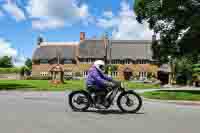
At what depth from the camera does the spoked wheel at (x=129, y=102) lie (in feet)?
45.2

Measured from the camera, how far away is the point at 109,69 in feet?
272

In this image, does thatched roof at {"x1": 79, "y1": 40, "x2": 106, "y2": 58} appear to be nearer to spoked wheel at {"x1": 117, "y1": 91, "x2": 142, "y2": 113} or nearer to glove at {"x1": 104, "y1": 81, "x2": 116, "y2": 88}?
spoked wheel at {"x1": 117, "y1": 91, "x2": 142, "y2": 113}

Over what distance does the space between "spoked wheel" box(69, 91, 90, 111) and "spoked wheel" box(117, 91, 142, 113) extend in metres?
1.09

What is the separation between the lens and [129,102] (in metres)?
13.8

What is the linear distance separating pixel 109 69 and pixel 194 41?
54166 mm

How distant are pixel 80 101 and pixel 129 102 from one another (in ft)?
5.49

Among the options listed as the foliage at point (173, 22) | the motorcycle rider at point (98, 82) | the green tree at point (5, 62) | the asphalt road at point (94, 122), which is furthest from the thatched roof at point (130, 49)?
the asphalt road at point (94, 122)

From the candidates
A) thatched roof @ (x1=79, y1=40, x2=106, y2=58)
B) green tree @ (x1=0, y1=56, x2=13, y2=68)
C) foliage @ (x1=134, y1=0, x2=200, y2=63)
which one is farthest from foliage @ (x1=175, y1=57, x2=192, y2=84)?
green tree @ (x1=0, y1=56, x2=13, y2=68)

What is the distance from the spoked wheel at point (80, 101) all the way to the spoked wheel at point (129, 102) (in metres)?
1.09

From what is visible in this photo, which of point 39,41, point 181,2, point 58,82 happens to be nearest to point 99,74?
point 181,2

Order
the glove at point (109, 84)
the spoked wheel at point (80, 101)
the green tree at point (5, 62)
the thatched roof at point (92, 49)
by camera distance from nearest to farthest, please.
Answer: the glove at point (109, 84) → the spoked wheel at point (80, 101) → the thatched roof at point (92, 49) → the green tree at point (5, 62)

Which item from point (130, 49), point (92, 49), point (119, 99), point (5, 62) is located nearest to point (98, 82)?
point (119, 99)

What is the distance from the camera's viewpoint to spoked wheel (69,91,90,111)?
14000 millimetres

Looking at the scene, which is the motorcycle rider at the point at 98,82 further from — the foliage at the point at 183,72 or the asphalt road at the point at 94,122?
the foliage at the point at 183,72
